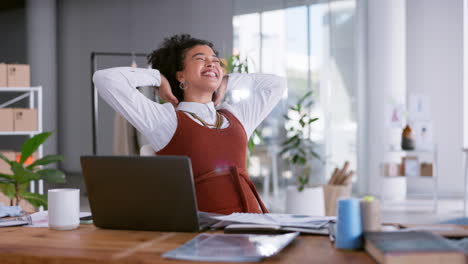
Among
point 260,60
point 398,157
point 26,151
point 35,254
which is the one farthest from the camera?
point 260,60

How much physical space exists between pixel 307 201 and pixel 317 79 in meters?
3.31

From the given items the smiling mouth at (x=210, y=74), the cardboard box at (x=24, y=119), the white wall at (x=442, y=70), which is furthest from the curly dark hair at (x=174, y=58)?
the white wall at (x=442, y=70)

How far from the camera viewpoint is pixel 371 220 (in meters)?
1.27

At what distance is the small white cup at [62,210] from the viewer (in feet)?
→ 5.25

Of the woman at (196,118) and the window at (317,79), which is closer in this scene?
the woman at (196,118)

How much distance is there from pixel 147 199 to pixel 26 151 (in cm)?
240

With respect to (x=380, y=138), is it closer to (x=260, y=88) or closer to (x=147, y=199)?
(x=260, y=88)

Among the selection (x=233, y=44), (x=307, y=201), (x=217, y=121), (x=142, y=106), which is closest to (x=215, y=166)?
(x=217, y=121)

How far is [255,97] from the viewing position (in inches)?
102

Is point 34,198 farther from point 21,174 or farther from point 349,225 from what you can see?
point 349,225

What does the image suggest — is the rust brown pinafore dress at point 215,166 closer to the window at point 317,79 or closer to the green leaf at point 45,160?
the green leaf at point 45,160

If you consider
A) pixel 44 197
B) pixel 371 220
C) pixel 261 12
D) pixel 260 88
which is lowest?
pixel 44 197

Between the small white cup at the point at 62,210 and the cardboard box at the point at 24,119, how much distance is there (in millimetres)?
3776

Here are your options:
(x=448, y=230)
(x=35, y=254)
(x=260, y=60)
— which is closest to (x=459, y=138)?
(x=260, y=60)
